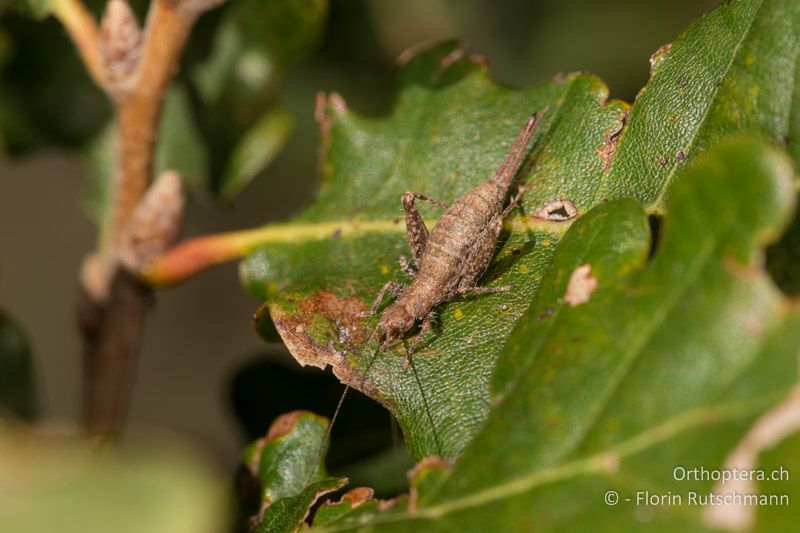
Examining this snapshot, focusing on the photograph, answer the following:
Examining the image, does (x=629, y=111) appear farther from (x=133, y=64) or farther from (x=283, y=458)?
(x=133, y=64)

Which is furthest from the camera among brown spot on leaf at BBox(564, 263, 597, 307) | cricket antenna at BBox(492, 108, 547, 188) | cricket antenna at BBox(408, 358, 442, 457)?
cricket antenna at BBox(492, 108, 547, 188)

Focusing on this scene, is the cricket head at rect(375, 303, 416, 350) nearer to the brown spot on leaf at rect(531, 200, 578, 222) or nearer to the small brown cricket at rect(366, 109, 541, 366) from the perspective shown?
the small brown cricket at rect(366, 109, 541, 366)

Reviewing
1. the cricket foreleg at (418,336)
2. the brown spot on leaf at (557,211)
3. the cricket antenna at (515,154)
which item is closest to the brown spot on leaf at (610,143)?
the brown spot on leaf at (557,211)

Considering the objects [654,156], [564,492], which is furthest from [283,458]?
[654,156]

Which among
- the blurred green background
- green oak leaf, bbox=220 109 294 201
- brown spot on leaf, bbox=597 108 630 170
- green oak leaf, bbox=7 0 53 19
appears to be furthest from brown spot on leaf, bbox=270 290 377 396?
green oak leaf, bbox=7 0 53 19

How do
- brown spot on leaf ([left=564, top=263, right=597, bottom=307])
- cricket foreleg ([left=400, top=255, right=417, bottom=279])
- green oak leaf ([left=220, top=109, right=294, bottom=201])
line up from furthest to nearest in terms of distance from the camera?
green oak leaf ([left=220, top=109, right=294, bottom=201])
cricket foreleg ([left=400, top=255, right=417, bottom=279])
brown spot on leaf ([left=564, top=263, right=597, bottom=307])

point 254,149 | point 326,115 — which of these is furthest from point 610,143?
point 254,149
